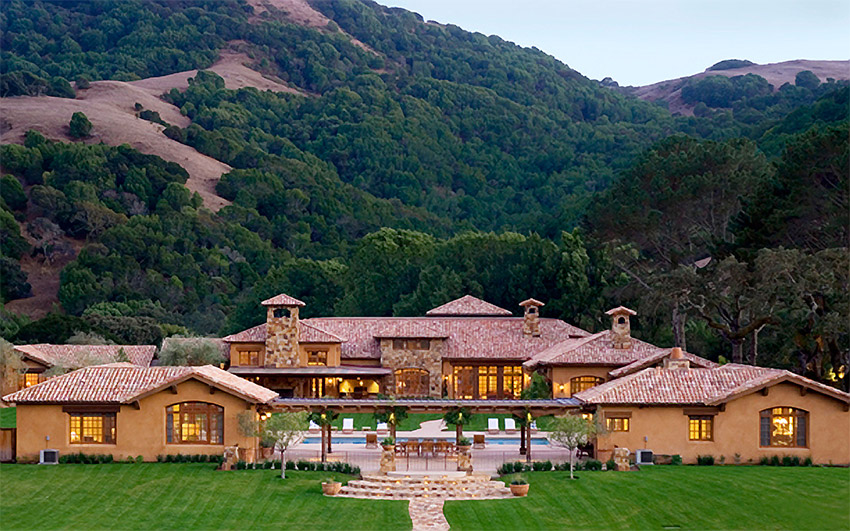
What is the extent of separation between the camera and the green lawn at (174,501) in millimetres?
35188

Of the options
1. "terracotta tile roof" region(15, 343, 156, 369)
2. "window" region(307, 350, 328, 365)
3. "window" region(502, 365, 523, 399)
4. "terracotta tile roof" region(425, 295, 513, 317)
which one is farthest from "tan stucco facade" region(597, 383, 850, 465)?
"terracotta tile roof" region(15, 343, 156, 369)

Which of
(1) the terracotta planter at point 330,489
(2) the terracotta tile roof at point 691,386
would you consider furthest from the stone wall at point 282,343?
(1) the terracotta planter at point 330,489

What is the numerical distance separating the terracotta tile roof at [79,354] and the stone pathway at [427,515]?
32.5m

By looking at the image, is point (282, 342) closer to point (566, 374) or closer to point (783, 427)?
point (566, 374)

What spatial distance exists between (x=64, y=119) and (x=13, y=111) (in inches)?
274

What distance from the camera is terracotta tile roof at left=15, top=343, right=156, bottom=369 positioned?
212 ft

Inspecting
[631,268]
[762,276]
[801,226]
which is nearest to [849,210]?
[801,226]

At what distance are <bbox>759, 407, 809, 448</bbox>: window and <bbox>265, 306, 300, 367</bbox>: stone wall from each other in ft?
90.8

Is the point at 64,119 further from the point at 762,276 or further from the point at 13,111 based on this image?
the point at 762,276

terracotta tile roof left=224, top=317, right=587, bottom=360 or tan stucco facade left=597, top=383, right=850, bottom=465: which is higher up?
terracotta tile roof left=224, top=317, right=587, bottom=360

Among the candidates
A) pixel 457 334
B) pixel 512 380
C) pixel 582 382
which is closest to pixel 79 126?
pixel 457 334

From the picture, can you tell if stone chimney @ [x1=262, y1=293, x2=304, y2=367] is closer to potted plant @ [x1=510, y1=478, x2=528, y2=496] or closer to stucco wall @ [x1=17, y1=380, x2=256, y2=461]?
stucco wall @ [x1=17, y1=380, x2=256, y2=461]

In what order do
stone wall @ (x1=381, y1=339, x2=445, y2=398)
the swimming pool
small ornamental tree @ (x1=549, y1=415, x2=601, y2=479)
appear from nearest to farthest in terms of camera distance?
small ornamental tree @ (x1=549, y1=415, x2=601, y2=479) → the swimming pool → stone wall @ (x1=381, y1=339, x2=445, y2=398)

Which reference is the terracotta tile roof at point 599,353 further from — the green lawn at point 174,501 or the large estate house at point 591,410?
the green lawn at point 174,501
